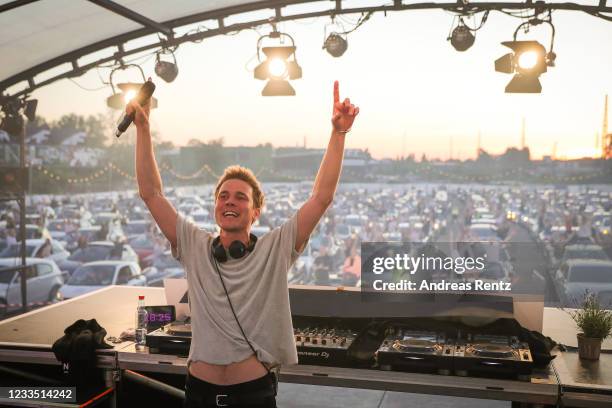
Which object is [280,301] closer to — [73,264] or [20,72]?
[20,72]

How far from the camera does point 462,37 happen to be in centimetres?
545

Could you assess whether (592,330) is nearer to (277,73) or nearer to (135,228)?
(277,73)

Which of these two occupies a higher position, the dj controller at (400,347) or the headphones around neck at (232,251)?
the headphones around neck at (232,251)

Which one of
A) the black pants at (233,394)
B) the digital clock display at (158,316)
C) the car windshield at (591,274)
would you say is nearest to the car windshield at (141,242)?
the car windshield at (591,274)

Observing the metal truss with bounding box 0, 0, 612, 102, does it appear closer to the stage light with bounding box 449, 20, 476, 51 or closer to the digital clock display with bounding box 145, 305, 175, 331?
the stage light with bounding box 449, 20, 476, 51

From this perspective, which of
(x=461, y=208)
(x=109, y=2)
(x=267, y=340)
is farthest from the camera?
(x=461, y=208)

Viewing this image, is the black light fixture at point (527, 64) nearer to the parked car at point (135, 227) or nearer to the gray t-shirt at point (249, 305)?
the gray t-shirt at point (249, 305)

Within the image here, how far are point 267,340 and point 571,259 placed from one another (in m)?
8.56

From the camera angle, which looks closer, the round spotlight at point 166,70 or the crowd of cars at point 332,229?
the round spotlight at point 166,70

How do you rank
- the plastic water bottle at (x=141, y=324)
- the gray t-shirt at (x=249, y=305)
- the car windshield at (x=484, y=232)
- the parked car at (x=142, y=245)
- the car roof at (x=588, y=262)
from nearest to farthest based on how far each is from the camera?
the gray t-shirt at (x=249, y=305) < the plastic water bottle at (x=141, y=324) < the car roof at (x=588, y=262) < the car windshield at (x=484, y=232) < the parked car at (x=142, y=245)

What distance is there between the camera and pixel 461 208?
33.9 ft

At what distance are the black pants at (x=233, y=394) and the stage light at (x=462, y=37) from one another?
418cm

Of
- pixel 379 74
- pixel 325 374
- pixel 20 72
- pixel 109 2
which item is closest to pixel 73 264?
pixel 20 72

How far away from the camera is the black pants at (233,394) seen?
2.01 m
